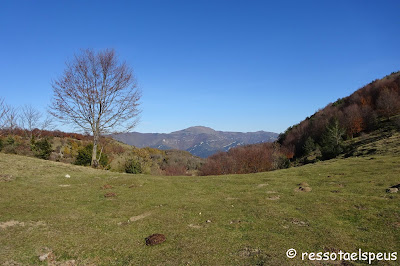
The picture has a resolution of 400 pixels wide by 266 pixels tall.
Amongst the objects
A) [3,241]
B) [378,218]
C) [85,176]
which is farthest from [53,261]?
[85,176]

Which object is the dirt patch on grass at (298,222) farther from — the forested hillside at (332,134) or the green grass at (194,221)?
the forested hillside at (332,134)

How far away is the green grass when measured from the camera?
5797mm

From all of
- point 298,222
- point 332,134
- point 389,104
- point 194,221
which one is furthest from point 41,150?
point 389,104

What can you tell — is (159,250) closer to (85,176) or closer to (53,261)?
(53,261)

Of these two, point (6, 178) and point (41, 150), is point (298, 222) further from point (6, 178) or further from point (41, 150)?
point (41, 150)

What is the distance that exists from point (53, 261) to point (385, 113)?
81274 millimetres

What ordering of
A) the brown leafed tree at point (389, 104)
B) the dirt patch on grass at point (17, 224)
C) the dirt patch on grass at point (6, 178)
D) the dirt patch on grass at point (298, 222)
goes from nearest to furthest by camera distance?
1. the dirt patch on grass at point (17, 224)
2. the dirt patch on grass at point (298, 222)
3. the dirt patch on grass at point (6, 178)
4. the brown leafed tree at point (389, 104)

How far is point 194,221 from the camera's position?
8047 millimetres

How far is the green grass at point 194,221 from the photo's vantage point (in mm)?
5797

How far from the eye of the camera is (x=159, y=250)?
5977mm

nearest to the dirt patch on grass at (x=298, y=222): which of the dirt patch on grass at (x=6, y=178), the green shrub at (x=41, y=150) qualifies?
the dirt patch on grass at (x=6, y=178)

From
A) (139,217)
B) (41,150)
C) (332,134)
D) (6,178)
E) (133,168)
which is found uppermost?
(332,134)

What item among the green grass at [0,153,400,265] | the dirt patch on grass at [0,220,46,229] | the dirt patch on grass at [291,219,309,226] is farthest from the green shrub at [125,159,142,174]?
the dirt patch on grass at [291,219,309,226]

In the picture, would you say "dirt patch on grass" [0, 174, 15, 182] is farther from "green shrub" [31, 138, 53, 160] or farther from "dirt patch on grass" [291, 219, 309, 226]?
"green shrub" [31, 138, 53, 160]
